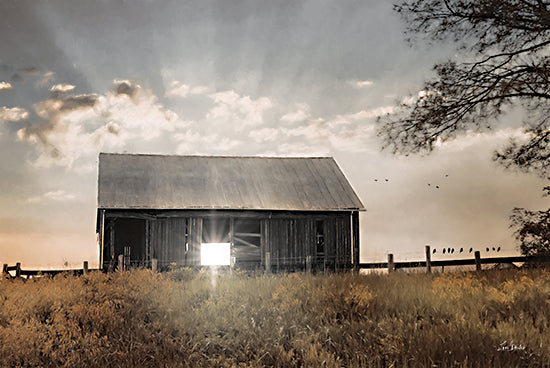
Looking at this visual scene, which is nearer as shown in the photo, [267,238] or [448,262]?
[448,262]

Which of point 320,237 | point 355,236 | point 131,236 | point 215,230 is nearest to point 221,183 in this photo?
point 215,230

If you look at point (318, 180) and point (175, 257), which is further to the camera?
point (318, 180)

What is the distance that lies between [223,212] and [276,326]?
14.3m

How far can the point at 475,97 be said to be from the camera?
14.2m

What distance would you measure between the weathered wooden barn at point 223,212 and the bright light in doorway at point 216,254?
1.56 feet

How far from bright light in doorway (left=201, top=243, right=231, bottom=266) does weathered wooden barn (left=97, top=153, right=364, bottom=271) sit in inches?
18.7

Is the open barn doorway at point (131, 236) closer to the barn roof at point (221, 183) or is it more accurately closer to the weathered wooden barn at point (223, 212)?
the weathered wooden barn at point (223, 212)

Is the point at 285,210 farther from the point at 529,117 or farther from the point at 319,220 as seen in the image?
the point at 529,117

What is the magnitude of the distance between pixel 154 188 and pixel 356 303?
15371 millimetres

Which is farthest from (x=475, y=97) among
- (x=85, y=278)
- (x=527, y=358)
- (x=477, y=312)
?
(x=85, y=278)

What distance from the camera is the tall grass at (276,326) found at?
22.3 ft

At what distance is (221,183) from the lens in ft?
78.6

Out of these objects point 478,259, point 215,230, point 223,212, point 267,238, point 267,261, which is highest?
point 223,212

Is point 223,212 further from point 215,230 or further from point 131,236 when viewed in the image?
point 131,236
